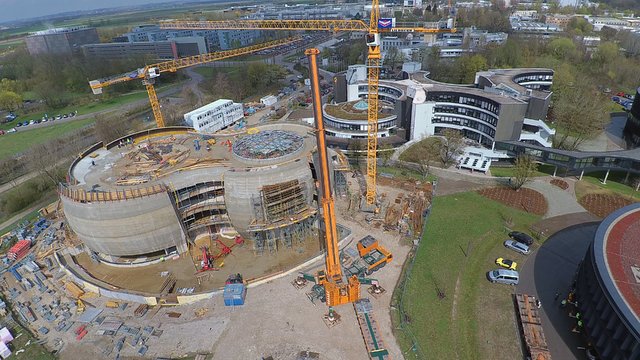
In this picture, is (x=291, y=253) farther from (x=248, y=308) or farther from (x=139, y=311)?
(x=139, y=311)

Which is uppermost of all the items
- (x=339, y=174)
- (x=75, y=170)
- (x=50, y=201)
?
(x=75, y=170)

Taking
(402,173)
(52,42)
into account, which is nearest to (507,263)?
(402,173)

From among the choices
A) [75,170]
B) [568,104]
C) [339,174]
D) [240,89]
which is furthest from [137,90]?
[568,104]

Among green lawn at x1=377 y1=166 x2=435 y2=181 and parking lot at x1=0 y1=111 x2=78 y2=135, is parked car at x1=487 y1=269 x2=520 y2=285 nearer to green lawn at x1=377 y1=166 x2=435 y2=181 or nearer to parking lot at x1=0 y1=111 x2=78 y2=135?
green lawn at x1=377 y1=166 x2=435 y2=181

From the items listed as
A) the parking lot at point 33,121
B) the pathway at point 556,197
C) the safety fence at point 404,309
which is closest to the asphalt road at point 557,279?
the pathway at point 556,197

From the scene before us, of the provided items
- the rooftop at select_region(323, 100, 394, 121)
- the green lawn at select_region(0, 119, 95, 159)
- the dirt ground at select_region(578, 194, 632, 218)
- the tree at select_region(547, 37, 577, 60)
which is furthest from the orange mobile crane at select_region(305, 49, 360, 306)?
the tree at select_region(547, 37, 577, 60)
